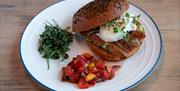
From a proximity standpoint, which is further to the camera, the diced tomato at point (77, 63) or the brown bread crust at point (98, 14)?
the brown bread crust at point (98, 14)

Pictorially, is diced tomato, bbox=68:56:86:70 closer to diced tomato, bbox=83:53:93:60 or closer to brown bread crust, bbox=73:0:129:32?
diced tomato, bbox=83:53:93:60

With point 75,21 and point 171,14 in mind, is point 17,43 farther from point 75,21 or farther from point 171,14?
point 171,14

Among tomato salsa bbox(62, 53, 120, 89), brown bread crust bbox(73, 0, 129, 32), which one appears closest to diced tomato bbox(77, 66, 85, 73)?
tomato salsa bbox(62, 53, 120, 89)

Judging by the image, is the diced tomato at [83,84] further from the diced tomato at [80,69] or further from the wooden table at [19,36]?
the wooden table at [19,36]

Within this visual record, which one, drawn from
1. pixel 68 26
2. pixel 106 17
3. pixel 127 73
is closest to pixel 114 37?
pixel 106 17

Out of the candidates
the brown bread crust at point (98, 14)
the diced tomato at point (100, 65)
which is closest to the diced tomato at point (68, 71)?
the diced tomato at point (100, 65)

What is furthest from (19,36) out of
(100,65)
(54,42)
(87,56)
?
(100,65)

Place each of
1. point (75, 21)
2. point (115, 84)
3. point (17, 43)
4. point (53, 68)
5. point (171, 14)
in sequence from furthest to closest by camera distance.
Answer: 1. point (171, 14)
2. point (17, 43)
3. point (75, 21)
4. point (53, 68)
5. point (115, 84)
